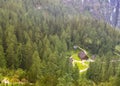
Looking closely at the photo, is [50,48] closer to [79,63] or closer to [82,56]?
[79,63]

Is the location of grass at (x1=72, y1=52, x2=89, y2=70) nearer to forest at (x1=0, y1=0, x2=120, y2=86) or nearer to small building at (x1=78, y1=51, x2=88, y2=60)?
small building at (x1=78, y1=51, x2=88, y2=60)

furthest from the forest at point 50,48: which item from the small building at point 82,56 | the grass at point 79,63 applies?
the small building at point 82,56

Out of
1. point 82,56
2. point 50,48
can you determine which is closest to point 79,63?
point 82,56

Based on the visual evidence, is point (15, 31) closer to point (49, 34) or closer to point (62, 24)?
point (49, 34)

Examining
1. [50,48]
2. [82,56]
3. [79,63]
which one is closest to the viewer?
[50,48]

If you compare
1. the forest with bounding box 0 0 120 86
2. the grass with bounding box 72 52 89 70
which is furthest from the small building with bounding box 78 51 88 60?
the forest with bounding box 0 0 120 86

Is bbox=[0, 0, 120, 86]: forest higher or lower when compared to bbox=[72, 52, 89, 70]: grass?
higher

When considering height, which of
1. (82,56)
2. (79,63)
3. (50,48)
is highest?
(50,48)

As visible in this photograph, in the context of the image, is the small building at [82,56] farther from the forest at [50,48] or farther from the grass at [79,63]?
the forest at [50,48]
